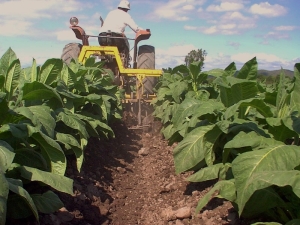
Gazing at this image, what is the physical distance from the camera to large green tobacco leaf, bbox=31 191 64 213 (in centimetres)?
255

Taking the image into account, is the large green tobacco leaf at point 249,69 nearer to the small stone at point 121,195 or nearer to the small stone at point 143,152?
the small stone at point 121,195

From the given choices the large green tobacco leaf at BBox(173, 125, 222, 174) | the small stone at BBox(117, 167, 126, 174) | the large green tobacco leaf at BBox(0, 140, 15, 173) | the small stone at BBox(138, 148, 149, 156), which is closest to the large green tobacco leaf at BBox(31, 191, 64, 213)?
the large green tobacco leaf at BBox(0, 140, 15, 173)

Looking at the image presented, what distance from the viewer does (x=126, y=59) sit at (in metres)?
9.21

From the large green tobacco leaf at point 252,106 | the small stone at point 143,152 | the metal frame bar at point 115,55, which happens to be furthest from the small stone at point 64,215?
the metal frame bar at point 115,55

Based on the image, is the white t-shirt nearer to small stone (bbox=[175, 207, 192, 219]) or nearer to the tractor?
the tractor

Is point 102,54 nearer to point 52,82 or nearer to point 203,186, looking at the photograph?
point 52,82

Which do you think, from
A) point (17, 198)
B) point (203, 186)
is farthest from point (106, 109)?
point (17, 198)

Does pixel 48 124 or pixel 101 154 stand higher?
pixel 48 124

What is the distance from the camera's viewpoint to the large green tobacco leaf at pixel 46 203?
2551 millimetres

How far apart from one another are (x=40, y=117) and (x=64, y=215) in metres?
0.73

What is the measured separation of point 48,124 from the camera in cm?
291

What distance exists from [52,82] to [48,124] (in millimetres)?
1027

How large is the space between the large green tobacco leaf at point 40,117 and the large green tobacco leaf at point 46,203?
0.46 meters

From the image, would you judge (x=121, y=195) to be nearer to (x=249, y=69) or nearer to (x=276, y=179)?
(x=249, y=69)
